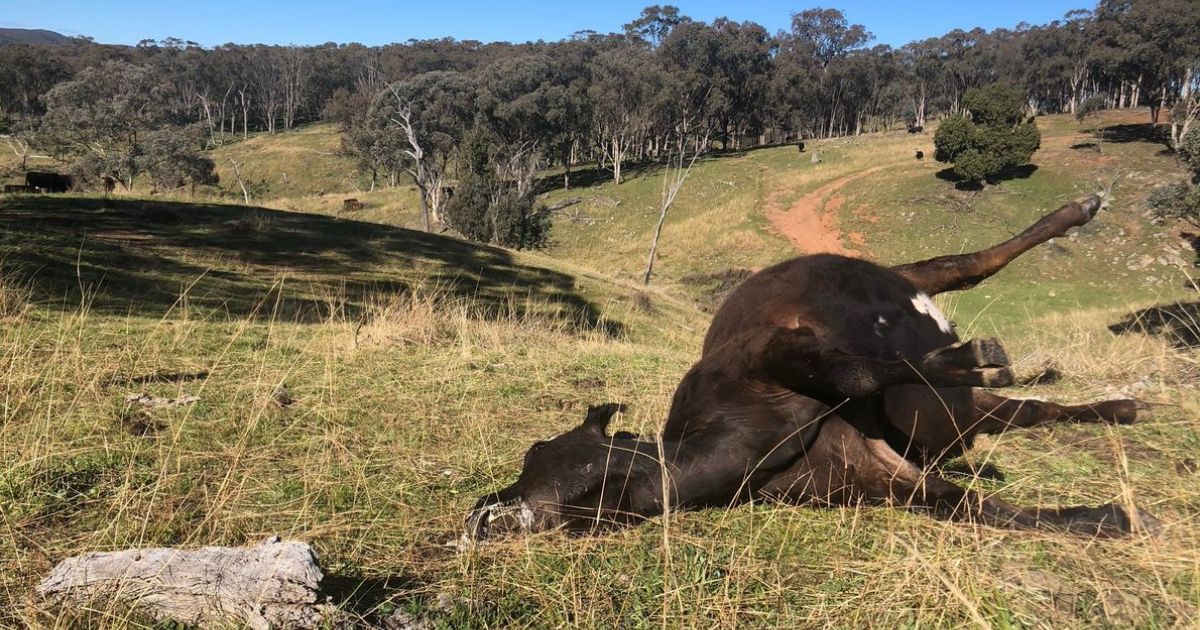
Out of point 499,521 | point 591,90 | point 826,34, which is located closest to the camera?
point 499,521

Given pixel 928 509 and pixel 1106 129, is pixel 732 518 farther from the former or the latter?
pixel 1106 129

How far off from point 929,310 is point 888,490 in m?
1.40

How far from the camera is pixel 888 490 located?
2.89 meters

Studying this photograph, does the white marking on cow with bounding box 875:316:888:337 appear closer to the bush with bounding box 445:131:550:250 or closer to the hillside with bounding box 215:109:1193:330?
the hillside with bounding box 215:109:1193:330

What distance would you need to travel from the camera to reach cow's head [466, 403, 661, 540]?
2562 millimetres

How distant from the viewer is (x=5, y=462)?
314 cm

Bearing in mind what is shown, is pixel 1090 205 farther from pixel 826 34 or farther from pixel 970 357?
pixel 826 34

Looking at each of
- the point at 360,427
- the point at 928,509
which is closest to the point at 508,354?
the point at 360,427

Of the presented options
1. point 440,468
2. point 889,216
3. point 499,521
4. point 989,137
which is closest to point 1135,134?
point 989,137

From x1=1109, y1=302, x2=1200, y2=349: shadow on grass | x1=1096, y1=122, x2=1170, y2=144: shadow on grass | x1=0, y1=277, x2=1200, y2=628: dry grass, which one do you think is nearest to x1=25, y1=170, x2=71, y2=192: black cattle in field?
x1=0, y1=277, x2=1200, y2=628: dry grass

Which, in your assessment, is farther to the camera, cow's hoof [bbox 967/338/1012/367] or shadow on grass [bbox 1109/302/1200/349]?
shadow on grass [bbox 1109/302/1200/349]

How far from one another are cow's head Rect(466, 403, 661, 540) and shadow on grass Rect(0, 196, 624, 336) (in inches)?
189

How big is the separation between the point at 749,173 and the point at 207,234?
149 feet

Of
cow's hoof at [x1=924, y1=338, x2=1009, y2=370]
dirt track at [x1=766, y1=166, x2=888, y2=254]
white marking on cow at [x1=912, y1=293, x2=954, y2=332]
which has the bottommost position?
dirt track at [x1=766, y1=166, x2=888, y2=254]
